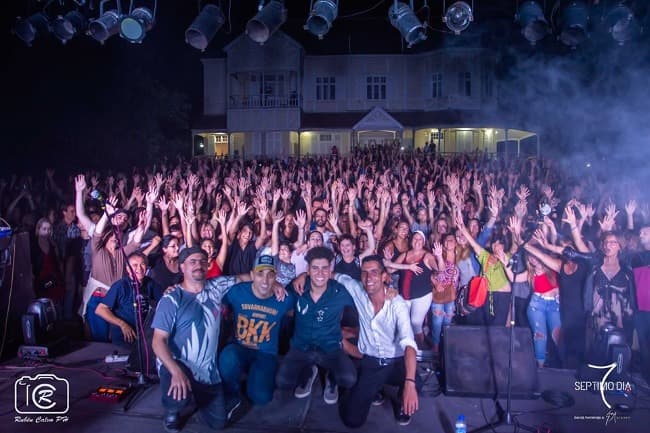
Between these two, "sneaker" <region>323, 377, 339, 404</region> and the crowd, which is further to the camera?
"sneaker" <region>323, 377, 339, 404</region>

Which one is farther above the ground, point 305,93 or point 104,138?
point 305,93

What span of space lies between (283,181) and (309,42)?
17.5m

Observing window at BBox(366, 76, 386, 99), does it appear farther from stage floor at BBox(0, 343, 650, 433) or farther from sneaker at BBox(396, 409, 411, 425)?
sneaker at BBox(396, 409, 411, 425)

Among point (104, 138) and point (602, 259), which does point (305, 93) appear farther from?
point (602, 259)

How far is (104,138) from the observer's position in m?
19.9

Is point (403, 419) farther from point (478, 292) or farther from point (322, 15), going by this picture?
point (322, 15)

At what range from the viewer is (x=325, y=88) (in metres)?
25.7

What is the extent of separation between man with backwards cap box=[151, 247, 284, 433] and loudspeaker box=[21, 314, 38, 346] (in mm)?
1845

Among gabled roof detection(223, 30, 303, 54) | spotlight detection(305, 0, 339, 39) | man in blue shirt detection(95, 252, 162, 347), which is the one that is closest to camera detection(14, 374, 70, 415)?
man in blue shirt detection(95, 252, 162, 347)

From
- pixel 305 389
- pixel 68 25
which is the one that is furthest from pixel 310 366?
pixel 68 25

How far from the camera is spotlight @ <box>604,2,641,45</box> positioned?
6762mm

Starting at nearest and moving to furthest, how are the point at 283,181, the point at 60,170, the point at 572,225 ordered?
the point at 572,225 < the point at 283,181 < the point at 60,170

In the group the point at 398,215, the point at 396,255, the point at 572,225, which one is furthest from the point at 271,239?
the point at 572,225

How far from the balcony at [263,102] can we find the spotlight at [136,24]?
1739cm
